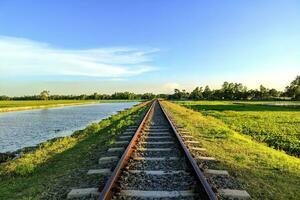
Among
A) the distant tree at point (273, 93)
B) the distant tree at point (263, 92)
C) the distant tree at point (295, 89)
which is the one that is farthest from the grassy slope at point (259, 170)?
the distant tree at point (273, 93)

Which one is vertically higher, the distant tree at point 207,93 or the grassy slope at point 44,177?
the distant tree at point 207,93

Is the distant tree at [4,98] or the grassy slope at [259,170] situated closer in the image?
the grassy slope at [259,170]

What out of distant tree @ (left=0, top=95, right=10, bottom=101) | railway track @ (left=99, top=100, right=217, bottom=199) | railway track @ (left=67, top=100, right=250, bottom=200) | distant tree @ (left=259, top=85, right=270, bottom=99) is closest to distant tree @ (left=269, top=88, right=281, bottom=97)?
distant tree @ (left=259, top=85, right=270, bottom=99)

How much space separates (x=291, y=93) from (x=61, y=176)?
456ft

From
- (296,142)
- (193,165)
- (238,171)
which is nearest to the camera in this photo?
(193,165)

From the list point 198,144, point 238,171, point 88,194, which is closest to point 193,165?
point 238,171

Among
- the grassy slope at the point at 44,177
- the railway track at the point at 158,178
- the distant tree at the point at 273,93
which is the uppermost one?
the distant tree at the point at 273,93

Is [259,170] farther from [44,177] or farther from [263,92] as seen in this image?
[263,92]

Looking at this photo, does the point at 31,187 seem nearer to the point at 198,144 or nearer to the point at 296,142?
the point at 198,144

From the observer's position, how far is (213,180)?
6.20m

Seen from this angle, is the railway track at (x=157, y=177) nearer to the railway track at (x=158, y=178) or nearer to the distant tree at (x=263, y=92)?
the railway track at (x=158, y=178)

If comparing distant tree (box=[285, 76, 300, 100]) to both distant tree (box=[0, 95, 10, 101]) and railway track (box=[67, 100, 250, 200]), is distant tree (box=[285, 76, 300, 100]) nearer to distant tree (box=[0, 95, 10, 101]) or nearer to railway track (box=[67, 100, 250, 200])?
railway track (box=[67, 100, 250, 200])

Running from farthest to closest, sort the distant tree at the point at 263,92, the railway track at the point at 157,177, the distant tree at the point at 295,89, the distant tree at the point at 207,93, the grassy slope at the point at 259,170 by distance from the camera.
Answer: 1. the distant tree at the point at 207,93
2. the distant tree at the point at 263,92
3. the distant tree at the point at 295,89
4. the grassy slope at the point at 259,170
5. the railway track at the point at 157,177

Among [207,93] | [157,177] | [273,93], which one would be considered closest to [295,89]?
[273,93]
